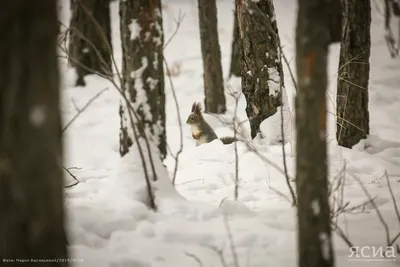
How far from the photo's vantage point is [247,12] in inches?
232

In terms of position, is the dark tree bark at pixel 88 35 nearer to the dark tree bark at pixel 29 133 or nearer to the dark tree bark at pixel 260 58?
the dark tree bark at pixel 260 58

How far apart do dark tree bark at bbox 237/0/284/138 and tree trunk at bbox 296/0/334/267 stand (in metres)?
3.49

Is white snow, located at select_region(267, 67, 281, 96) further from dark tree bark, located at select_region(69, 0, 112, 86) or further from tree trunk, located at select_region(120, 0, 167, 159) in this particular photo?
dark tree bark, located at select_region(69, 0, 112, 86)

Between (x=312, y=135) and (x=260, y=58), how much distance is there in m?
3.71

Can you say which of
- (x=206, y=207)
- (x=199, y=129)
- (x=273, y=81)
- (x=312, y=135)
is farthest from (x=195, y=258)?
(x=199, y=129)

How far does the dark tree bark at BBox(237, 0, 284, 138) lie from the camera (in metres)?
5.88

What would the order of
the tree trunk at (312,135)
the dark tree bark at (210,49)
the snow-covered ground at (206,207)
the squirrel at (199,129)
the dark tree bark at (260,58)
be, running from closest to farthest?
1. the tree trunk at (312,135)
2. the snow-covered ground at (206,207)
3. the dark tree bark at (260,58)
4. the squirrel at (199,129)
5. the dark tree bark at (210,49)

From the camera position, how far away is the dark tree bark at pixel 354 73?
6.23 meters

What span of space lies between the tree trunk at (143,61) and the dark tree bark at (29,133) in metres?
2.05

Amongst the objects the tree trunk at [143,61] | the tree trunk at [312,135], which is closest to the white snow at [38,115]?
the tree trunk at [312,135]

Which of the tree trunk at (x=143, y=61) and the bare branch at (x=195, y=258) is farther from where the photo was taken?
the tree trunk at (x=143, y=61)

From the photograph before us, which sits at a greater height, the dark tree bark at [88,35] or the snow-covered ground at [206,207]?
the dark tree bark at [88,35]

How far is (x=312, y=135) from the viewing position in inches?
93.7

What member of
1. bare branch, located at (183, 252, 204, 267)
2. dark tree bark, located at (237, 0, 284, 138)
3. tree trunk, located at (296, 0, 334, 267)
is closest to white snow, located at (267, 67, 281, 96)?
dark tree bark, located at (237, 0, 284, 138)
